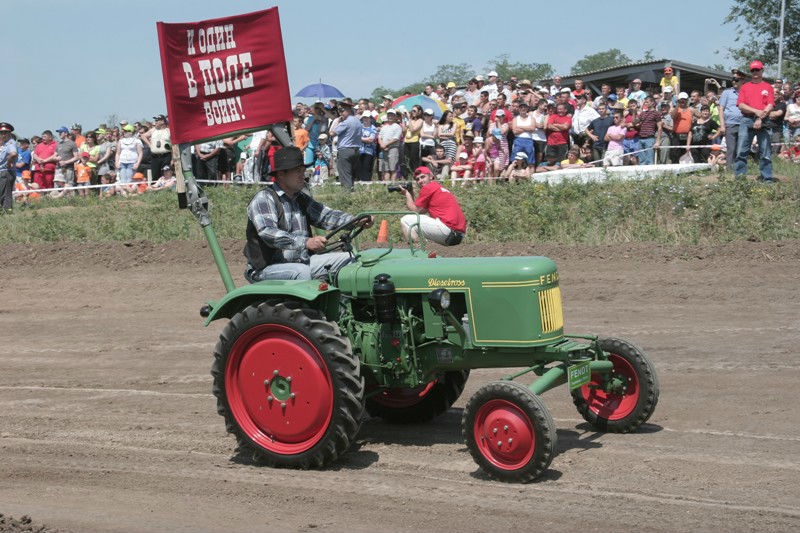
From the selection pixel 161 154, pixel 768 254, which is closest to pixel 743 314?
pixel 768 254

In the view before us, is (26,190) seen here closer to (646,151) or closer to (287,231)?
(646,151)

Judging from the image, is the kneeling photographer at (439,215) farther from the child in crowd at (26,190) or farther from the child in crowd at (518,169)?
the child in crowd at (26,190)

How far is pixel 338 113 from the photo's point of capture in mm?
21203

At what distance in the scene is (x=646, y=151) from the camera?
18.7 m

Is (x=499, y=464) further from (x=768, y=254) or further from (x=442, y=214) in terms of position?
(x=768, y=254)

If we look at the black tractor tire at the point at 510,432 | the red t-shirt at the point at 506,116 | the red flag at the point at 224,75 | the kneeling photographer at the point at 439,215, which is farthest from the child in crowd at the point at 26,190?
the black tractor tire at the point at 510,432

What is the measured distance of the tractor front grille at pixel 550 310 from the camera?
6727 mm

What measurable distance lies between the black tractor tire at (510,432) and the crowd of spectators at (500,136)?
11324mm

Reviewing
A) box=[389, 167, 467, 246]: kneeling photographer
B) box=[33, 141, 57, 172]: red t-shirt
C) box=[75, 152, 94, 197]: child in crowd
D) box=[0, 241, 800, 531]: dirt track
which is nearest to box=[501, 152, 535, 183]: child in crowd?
box=[0, 241, 800, 531]: dirt track

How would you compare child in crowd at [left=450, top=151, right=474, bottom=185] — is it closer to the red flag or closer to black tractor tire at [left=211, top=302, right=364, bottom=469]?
the red flag

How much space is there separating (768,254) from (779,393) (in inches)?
221

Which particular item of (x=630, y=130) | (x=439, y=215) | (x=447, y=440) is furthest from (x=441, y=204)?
(x=630, y=130)

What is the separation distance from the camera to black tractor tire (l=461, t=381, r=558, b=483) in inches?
249

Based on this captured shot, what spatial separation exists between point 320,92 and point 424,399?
17.3 m
